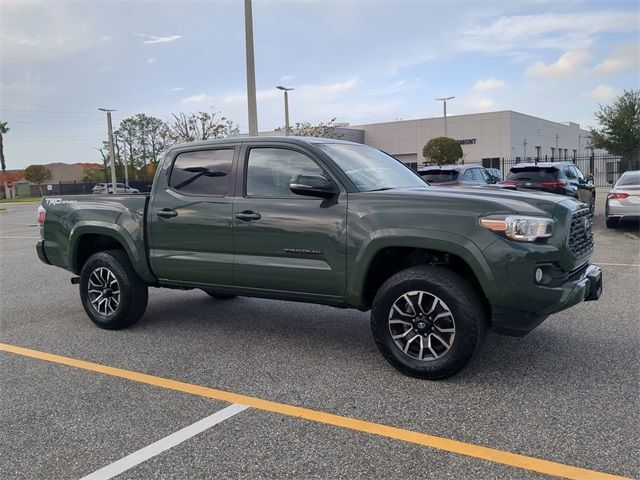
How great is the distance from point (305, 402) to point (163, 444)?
3.29 feet

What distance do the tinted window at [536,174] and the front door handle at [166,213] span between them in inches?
407

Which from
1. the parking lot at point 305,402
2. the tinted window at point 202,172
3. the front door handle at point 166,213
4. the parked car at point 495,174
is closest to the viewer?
the parking lot at point 305,402

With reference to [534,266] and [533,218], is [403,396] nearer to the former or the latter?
[534,266]

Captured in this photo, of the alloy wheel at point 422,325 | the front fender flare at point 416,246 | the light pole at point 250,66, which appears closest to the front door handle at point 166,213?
the front fender flare at point 416,246

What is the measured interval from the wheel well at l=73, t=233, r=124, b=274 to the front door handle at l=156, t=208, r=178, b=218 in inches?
37.5

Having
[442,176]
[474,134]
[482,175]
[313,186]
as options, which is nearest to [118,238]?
[313,186]

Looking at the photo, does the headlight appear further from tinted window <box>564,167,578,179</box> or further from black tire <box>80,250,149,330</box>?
tinted window <box>564,167,578,179</box>

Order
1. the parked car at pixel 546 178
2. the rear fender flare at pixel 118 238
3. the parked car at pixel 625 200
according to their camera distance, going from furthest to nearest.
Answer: the parked car at pixel 546 178 → the parked car at pixel 625 200 → the rear fender flare at pixel 118 238

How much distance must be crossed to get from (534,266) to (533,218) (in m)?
0.34

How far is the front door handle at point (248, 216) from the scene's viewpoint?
16.2ft

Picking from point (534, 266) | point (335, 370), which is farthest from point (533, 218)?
point (335, 370)

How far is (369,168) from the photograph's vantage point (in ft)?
17.1

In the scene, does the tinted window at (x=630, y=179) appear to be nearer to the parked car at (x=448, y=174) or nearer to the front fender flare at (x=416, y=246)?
the parked car at (x=448, y=174)

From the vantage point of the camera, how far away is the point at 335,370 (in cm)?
457
